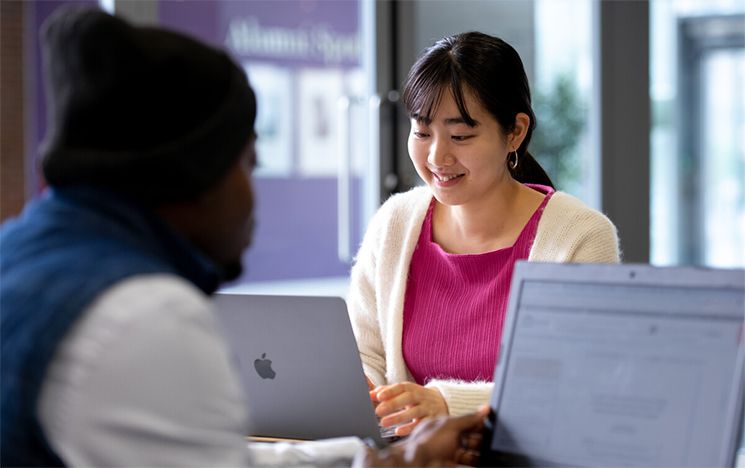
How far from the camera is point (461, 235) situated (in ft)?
7.23

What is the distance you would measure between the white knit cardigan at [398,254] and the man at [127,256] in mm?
892

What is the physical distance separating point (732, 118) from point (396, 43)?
441 centimetres

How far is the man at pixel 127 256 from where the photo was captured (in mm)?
909

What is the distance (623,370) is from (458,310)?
0.83 m

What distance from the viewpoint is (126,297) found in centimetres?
92

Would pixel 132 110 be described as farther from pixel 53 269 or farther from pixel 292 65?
pixel 292 65

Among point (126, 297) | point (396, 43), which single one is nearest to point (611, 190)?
point (396, 43)

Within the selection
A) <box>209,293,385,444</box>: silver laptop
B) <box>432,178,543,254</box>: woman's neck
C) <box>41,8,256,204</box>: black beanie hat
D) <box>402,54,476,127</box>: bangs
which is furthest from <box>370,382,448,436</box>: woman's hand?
<box>41,8,256,204</box>: black beanie hat

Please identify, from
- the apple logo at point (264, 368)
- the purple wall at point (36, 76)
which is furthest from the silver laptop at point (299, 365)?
the purple wall at point (36, 76)

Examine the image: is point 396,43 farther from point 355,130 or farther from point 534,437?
point 534,437

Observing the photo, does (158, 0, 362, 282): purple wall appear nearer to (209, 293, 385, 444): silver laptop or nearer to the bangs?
the bangs

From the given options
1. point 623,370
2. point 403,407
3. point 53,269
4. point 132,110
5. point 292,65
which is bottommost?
point 403,407

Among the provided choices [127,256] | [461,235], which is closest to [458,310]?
[461,235]

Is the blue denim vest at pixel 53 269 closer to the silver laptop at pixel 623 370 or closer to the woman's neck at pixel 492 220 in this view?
the silver laptop at pixel 623 370
